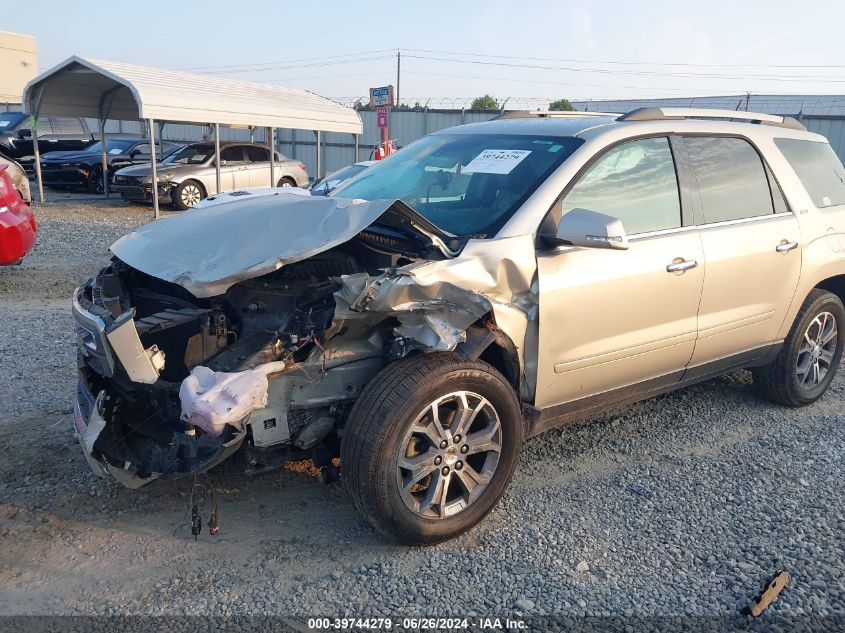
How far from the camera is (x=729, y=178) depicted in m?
4.30

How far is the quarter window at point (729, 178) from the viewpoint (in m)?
4.14

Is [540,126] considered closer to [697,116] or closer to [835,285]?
[697,116]

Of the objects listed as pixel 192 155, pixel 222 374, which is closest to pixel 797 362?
pixel 222 374

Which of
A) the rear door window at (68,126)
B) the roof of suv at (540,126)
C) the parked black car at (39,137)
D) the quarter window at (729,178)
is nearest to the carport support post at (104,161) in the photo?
the parked black car at (39,137)

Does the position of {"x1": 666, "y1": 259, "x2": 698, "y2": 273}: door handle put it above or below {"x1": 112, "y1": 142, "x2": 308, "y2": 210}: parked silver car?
above

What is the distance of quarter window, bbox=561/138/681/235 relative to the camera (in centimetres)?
365

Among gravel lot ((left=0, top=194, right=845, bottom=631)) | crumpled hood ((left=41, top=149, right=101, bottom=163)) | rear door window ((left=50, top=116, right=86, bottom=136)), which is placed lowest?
crumpled hood ((left=41, top=149, right=101, bottom=163))

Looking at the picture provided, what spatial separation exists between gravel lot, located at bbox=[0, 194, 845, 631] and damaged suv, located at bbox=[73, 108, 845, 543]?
0.30 m

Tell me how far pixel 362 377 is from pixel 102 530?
1.39 m

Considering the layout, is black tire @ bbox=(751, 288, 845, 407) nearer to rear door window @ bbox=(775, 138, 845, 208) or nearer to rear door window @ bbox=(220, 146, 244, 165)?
rear door window @ bbox=(775, 138, 845, 208)

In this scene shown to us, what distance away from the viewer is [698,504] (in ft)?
12.0

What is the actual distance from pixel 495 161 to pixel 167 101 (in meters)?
11.6

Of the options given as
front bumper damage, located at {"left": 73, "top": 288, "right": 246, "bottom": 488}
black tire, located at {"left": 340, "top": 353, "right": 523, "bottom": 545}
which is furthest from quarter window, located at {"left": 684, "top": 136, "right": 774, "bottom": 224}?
front bumper damage, located at {"left": 73, "top": 288, "right": 246, "bottom": 488}

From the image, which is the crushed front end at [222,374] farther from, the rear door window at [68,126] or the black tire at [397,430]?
the rear door window at [68,126]
